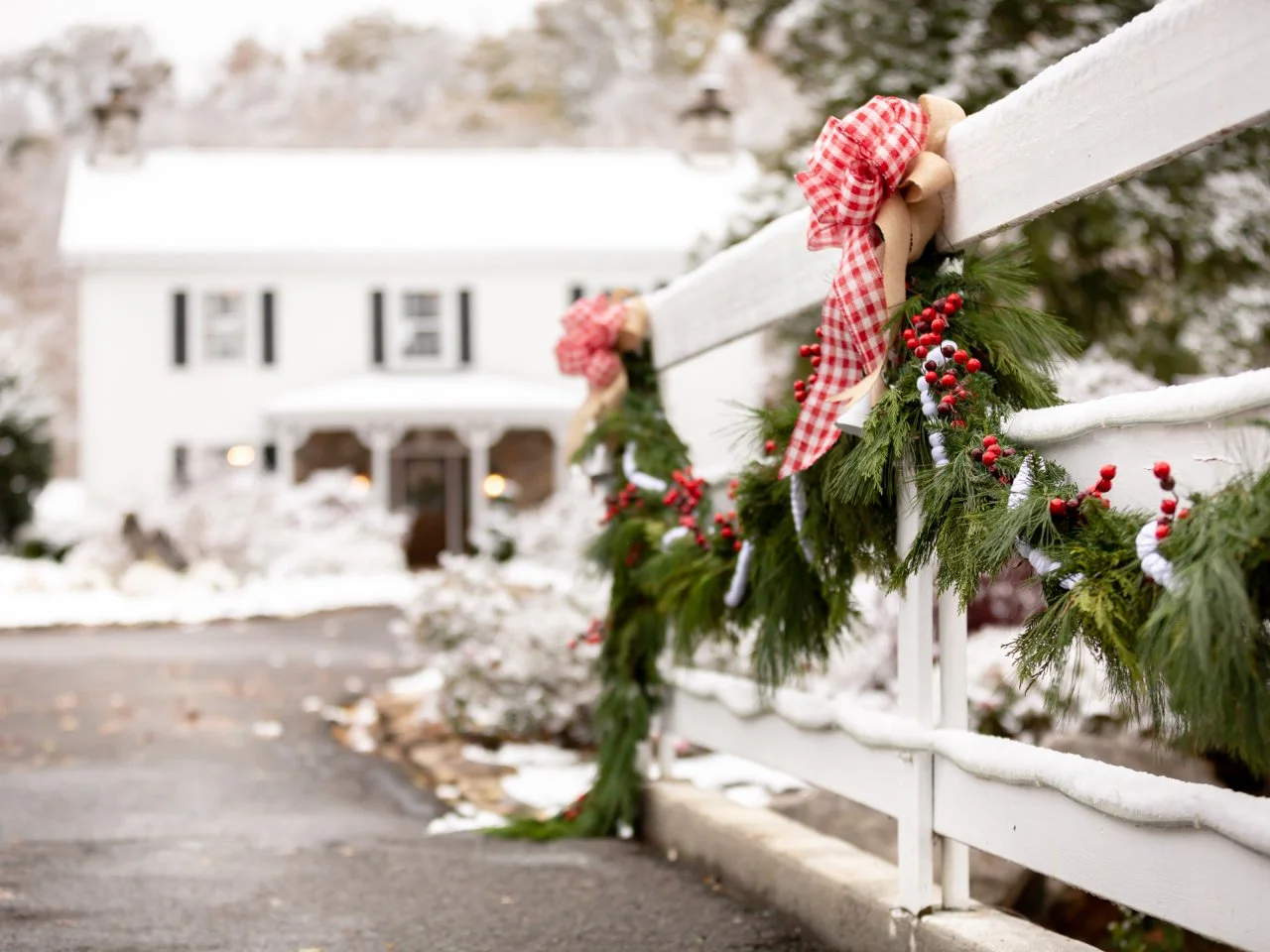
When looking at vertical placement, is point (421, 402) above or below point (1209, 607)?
above

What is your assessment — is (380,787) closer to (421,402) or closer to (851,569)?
(851,569)

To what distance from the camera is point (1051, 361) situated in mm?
3078

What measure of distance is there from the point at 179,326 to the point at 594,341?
765 inches

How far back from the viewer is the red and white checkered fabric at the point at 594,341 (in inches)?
211

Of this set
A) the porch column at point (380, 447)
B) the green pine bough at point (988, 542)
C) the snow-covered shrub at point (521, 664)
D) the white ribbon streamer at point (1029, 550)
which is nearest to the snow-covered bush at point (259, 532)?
the porch column at point (380, 447)

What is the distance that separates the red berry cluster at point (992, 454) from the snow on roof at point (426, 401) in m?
19.4

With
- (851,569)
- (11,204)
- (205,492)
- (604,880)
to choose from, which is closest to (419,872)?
(604,880)

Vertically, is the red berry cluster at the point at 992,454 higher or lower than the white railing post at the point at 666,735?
higher

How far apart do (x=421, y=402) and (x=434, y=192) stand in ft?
14.3

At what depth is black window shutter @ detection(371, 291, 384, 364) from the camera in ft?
78.1

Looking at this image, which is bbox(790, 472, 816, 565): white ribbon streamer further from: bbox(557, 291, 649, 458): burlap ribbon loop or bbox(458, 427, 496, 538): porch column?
bbox(458, 427, 496, 538): porch column

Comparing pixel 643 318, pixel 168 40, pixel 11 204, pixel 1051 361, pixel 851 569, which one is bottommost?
pixel 851 569

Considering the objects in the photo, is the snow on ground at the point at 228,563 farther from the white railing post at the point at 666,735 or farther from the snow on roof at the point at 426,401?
the white railing post at the point at 666,735

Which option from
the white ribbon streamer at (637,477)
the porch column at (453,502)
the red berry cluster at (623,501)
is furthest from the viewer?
the porch column at (453,502)
